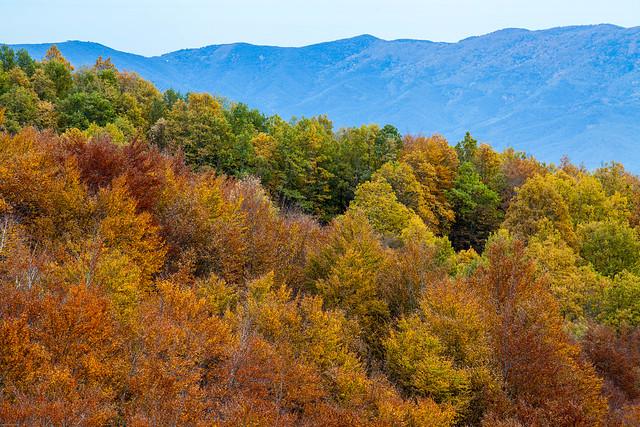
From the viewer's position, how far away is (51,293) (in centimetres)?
2661

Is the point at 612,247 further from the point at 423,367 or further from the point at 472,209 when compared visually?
the point at 423,367

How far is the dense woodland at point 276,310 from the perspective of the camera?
976 inches

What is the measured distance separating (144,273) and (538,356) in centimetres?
2438

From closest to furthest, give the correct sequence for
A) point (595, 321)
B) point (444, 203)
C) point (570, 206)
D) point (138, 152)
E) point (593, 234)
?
point (138, 152) → point (595, 321) → point (593, 234) → point (570, 206) → point (444, 203)

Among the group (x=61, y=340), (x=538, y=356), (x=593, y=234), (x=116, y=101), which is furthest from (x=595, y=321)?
(x=116, y=101)

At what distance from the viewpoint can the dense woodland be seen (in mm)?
24797

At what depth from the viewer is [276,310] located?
107ft

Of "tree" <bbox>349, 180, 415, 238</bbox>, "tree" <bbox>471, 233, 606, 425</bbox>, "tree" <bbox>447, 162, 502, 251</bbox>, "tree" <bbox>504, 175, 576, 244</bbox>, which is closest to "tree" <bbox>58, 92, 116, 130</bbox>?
"tree" <bbox>349, 180, 415, 238</bbox>

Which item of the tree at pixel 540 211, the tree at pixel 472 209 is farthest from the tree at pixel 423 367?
the tree at pixel 472 209

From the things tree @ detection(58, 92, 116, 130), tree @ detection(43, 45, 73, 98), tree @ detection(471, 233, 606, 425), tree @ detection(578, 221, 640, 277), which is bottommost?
tree @ detection(471, 233, 606, 425)

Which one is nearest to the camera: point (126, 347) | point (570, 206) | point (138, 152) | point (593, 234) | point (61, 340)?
point (61, 340)

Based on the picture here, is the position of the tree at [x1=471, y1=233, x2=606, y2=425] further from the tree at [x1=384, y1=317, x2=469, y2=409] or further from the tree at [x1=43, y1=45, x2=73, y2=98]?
the tree at [x1=43, y1=45, x2=73, y2=98]

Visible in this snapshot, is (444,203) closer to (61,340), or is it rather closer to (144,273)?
(144,273)

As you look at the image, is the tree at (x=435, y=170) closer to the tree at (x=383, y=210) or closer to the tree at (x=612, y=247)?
the tree at (x=383, y=210)
